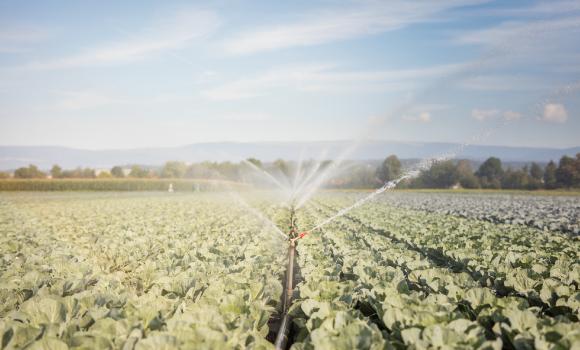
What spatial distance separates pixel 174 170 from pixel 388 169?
2429 inches

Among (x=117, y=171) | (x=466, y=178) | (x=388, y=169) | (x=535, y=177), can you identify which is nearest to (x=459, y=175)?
(x=466, y=178)

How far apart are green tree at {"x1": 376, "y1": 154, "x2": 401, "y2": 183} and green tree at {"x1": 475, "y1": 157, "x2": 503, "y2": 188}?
17.8m

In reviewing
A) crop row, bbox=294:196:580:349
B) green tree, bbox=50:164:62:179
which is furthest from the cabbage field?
green tree, bbox=50:164:62:179

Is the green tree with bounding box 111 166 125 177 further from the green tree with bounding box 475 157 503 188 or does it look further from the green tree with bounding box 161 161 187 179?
the green tree with bounding box 475 157 503 188

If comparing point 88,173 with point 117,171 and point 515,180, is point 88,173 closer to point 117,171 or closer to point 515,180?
point 117,171

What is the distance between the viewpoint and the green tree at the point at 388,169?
73438 mm

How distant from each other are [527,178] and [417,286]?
85.2 m

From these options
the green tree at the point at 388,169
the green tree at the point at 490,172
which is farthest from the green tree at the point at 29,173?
the green tree at the point at 490,172

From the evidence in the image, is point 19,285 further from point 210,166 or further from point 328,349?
point 210,166

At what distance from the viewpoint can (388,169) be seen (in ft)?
256

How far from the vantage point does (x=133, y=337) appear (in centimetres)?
347

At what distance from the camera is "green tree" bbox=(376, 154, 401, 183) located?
73438mm

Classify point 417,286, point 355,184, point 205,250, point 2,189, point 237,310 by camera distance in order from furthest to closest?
1. point 355,184
2. point 2,189
3. point 205,250
4. point 417,286
5. point 237,310

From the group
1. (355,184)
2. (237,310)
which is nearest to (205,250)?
(237,310)
